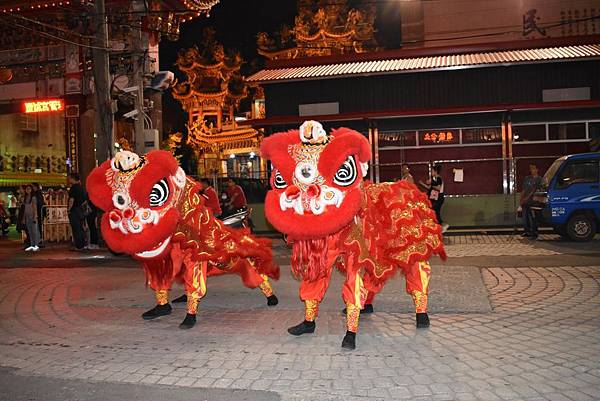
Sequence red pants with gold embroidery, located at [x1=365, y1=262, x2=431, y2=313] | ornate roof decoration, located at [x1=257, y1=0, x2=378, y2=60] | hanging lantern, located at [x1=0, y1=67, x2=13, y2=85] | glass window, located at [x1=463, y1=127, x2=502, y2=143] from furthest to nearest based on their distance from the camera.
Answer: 1. ornate roof decoration, located at [x1=257, y1=0, x2=378, y2=60]
2. hanging lantern, located at [x1=0, y1=67, x2=13, y2=85]
3. glass window, located at [x1=463, y1=127, x2=502, y2=143]
4. red pants with gold embroidery, located at [x1=365, y1=262, x2=431, y2=313]

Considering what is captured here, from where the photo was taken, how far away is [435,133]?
18688 millimetres

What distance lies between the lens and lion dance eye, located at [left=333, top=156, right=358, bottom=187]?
15.8ft

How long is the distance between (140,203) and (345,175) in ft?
6.95

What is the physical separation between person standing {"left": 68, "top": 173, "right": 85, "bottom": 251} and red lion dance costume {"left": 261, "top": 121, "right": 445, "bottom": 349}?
966 cm

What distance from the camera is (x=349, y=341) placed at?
4.93 metres

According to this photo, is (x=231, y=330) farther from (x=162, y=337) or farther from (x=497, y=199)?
(x=497, y=199)

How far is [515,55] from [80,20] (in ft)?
45.7

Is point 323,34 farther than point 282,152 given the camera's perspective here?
Yes

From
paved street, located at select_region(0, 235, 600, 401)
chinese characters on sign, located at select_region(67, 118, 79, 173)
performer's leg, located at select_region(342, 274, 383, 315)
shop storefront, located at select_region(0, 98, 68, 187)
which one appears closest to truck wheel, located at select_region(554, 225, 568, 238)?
paved street, located at select_region(0, 235, 600, 401)

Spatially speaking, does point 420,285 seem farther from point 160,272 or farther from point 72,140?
point 72,140

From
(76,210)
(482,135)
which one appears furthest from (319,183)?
(482,135)

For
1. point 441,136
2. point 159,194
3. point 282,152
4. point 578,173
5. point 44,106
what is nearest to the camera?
point 282,152

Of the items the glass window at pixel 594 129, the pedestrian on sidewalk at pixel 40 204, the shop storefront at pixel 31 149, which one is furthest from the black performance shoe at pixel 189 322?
the shop storefront at pixel 31 149

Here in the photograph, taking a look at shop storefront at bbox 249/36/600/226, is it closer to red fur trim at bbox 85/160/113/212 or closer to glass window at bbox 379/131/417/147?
glass window at bbox 379/131/417/147
